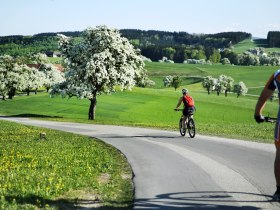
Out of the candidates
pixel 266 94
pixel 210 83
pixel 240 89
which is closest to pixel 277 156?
Result: pixel 266 94

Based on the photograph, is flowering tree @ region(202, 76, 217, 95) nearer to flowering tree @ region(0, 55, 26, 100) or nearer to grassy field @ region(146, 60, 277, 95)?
grassy field @ region(146, 60, 277, 95)

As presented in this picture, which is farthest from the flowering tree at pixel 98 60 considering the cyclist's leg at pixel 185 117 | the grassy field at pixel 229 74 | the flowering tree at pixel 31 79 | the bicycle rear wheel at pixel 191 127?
the grassy field at pixel 229 74

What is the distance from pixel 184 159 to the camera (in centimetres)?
1338

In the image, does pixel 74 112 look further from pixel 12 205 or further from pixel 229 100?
pixel 12 205

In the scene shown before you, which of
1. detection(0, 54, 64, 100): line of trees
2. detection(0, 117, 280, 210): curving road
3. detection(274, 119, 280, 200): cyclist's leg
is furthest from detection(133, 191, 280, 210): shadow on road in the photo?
detection(0, 54, 64, 100): line of trees

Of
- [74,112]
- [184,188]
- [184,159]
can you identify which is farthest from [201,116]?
[184,188]

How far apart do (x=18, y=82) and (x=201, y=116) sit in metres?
51.1

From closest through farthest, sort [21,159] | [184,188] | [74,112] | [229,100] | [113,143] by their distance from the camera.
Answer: [184,188] < [21,159] < [113,143] < [74,112] < [229,100]

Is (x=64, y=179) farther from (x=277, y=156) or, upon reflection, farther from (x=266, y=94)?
(x=266, y=94)

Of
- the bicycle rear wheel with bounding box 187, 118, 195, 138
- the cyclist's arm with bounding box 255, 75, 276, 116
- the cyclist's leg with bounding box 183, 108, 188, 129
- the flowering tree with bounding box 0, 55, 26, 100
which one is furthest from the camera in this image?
the flowering tree with bounding box 0, 55, 26, 100

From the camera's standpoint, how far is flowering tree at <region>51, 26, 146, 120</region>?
42438 millimetres

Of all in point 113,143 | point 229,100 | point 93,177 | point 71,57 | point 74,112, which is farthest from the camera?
point 229,100

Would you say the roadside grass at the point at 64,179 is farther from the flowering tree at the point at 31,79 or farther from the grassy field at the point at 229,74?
the grassy field at the point at 229,74

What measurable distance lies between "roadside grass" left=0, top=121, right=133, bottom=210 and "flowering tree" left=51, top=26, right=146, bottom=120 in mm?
27555
